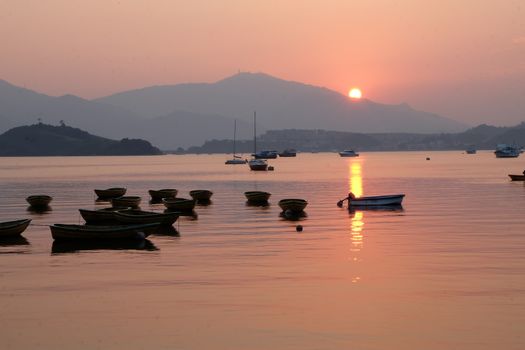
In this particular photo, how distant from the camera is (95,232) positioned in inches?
1907

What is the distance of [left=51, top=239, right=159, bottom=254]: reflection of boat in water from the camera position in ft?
153

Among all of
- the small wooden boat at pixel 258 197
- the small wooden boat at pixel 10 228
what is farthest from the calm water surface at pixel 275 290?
the small wooden boat at pixel 258 197

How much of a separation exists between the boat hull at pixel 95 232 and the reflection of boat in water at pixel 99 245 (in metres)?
0.33

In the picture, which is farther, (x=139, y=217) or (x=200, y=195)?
(x=200, y=195)

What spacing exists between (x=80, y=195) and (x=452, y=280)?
85.3 metres

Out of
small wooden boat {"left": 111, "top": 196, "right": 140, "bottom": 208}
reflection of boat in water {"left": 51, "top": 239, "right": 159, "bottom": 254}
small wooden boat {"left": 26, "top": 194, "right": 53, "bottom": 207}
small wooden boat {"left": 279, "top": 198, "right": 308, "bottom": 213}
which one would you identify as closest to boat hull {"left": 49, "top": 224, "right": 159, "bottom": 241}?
reflection of boat in water {"left": 51, "top": 239, "right": 159, "bottom": 254}

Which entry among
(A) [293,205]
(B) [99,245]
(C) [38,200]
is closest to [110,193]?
(C) [38,200]

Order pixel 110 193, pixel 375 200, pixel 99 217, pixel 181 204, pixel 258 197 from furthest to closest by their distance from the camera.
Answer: pixel 110 193
pixel 258 197
pixel 375 200
pixel 181 204
pixel 99 217

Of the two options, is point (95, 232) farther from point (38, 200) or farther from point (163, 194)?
point (163, 194)

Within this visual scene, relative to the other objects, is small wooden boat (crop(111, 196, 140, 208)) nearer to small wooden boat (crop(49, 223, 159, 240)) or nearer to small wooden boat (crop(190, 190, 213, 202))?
small wooden boat (crop(190, 190, 213, 202))

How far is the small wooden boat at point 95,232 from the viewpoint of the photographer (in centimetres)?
4853

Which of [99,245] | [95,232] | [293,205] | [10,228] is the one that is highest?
[95,232]

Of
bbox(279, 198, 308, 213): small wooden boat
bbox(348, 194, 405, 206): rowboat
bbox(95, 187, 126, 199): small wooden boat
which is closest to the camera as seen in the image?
bbox(279, 198, 308, 213): small wooden boat

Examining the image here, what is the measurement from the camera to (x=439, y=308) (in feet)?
93.6
